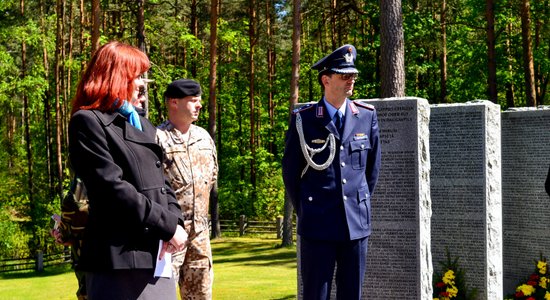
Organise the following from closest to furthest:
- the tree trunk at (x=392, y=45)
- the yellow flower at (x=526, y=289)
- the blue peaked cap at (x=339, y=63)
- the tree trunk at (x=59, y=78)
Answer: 1. the blue peaked cap at (x=339, y=63)
2. the yellow flower at (x=526, y=289)
3. the tree trunk at (x=392, y=45)
4. the tree trunk at (x=59, y=78)

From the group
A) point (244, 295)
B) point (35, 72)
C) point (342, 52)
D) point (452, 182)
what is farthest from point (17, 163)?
point (342, 52)

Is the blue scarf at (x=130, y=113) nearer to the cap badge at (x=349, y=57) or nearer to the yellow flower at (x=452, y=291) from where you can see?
the cap badge at (x=349, y=57)

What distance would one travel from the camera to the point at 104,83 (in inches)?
132

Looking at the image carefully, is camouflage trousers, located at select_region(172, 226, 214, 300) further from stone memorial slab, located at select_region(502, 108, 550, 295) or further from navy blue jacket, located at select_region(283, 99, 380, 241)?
stone memorial slab, located at select_region(502, 108, 550, 295)

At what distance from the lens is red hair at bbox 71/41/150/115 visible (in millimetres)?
3332

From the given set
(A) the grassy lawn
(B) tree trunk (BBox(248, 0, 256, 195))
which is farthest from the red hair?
(B) tree trunk (BBox(248, 0, 256, 195))

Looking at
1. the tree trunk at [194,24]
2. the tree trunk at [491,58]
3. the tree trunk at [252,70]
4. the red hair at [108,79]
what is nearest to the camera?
the red hair at [108,79]

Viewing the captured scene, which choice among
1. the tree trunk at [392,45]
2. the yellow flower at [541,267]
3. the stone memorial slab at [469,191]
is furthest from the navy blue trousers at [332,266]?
the tree trunk at [392,45]

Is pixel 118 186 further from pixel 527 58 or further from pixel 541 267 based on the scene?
pixel 527 58

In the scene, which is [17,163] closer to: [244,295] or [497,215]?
[244,295]

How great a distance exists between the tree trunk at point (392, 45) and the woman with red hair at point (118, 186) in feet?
30.9

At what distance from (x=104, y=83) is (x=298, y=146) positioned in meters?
2.74

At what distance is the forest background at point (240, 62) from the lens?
26.0 metres

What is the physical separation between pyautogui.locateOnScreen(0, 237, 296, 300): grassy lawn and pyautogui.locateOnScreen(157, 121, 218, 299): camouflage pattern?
6.11m
